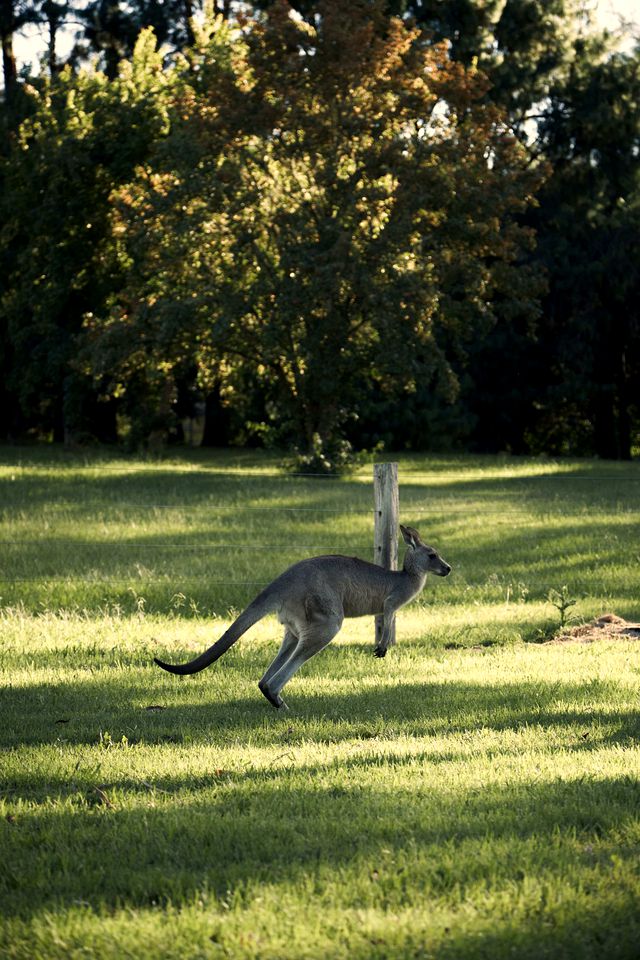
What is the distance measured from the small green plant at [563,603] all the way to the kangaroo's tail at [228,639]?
4654mm

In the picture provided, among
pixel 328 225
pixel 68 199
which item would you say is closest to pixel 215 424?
pixel 68 199

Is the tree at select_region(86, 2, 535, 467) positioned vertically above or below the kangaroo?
above

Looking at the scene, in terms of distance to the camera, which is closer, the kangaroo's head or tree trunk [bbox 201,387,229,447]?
the kangaroo's head

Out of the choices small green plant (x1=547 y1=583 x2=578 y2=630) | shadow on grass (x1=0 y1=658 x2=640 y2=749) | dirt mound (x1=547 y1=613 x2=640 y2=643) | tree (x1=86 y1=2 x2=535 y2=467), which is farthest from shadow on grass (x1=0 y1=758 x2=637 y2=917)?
tree (x1=86 y1=2 x2=535 y2=467)

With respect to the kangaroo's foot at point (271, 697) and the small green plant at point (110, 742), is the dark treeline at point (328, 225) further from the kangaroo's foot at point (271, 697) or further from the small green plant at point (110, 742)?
the small green plant at point (110, 742)

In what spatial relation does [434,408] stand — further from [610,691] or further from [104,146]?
[610,691]

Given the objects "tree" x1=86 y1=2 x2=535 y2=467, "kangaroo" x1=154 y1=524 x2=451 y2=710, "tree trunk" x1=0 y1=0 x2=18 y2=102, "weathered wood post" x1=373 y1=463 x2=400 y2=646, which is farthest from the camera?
"tree trunk" x1=0 y1=0 x2=18 y2=102

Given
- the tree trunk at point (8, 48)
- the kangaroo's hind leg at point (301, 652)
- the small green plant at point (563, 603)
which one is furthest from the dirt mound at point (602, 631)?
the tree trunk at point (8, 48)

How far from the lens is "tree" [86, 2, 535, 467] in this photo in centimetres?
3178

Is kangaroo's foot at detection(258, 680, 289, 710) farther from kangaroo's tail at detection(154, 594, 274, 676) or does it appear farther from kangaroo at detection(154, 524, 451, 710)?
kangaroo's tail at detection(154, 594, 274, 676)

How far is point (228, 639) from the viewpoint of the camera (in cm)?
809

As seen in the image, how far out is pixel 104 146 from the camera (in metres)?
39.6

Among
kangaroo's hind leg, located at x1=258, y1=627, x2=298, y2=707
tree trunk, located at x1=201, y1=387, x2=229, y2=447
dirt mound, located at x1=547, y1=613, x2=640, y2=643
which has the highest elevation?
tree trunk, located at x1=201, y1=387, x2=229, y2=447

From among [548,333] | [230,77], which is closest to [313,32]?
[230,77]
